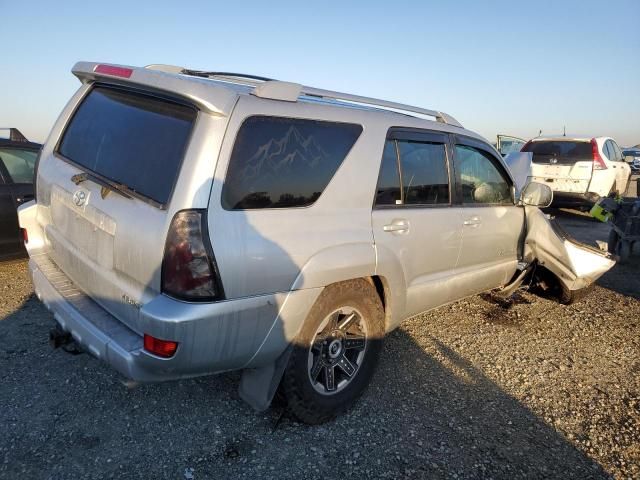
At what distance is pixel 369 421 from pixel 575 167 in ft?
29.5

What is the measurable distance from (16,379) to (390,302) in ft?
8.19

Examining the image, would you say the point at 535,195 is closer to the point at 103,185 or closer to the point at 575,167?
the point at 103,185

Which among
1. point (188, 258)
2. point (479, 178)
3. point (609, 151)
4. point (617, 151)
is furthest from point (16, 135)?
point (617, 151)

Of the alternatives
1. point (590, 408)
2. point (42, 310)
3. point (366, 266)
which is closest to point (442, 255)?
point (366, 266)

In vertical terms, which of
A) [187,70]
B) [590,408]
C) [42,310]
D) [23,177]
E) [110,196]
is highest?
[187,70]

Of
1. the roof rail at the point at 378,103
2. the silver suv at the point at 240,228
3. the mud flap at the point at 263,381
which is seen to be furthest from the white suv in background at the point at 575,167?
the mud flap at the point at 263,381

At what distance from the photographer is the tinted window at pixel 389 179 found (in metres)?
2.85

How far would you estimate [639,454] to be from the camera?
271 centimetres

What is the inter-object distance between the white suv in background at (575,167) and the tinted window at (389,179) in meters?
8.20

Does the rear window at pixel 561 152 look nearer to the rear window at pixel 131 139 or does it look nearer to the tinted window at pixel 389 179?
the tinted window at pixel 389 179

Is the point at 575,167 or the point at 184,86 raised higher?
the point at 184,86

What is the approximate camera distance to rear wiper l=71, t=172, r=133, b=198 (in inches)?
89.4

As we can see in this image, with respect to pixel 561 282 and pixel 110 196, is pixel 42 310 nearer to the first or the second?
pixel 110 196

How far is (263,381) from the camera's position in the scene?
2.47 m
